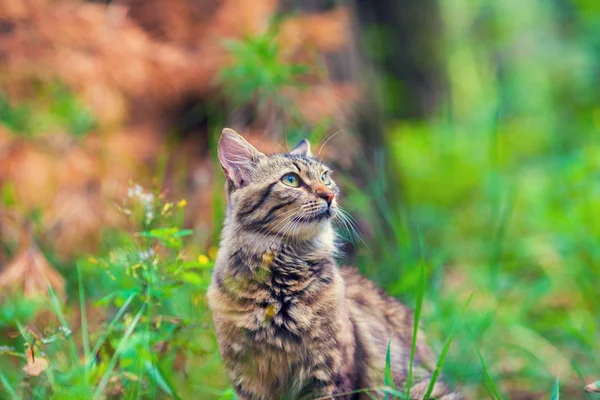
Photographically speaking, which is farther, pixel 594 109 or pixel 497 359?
pixel 594 109

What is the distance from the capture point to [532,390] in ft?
11.7

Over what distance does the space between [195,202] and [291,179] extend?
88.1 inches

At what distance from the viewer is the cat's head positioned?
2.64 metres

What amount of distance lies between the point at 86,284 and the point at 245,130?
1593mm

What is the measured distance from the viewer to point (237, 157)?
9.36ft

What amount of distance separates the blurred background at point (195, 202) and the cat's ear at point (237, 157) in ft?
1.21

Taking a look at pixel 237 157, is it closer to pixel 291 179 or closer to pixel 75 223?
pixel 291 179

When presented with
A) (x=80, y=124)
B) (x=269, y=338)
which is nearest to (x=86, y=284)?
(x=80, y=124)

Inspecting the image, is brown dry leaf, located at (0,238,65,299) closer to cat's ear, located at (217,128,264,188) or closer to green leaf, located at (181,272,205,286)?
green leaf, located at (181,272,205,286)

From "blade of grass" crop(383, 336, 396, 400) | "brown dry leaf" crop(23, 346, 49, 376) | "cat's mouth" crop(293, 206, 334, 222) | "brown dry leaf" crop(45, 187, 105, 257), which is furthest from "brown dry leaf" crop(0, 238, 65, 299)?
"blade of grass" crop(383, 336, 396, 400)

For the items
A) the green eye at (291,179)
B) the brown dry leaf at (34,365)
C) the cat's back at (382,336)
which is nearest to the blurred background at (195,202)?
the brown dry leaf at (34,365)

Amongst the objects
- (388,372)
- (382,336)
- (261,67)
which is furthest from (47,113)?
(388,372)

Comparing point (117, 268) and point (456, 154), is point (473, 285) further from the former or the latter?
point (456, 154)

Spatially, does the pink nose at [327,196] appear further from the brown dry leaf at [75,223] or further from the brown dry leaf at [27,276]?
the brown dry leaf at [75,223]
